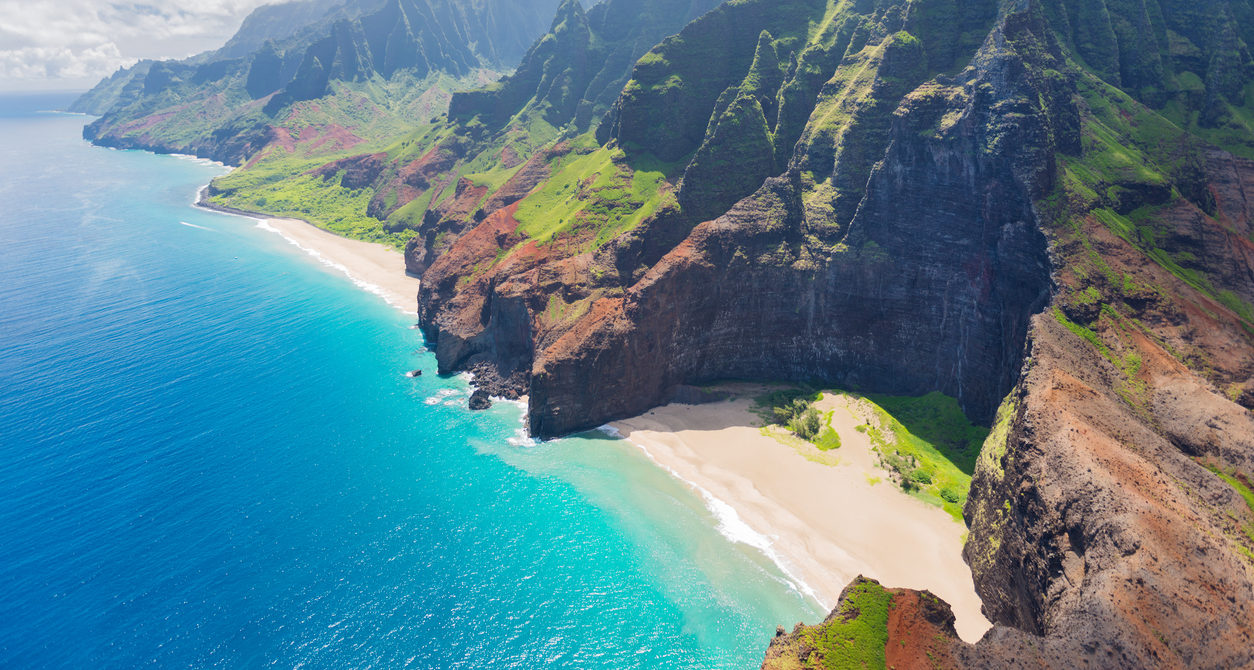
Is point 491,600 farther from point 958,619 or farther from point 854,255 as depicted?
point 854,255

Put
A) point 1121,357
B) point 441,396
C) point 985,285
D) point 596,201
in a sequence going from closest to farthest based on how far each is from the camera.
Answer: point 1121,357 → point 985,285 → point 441,396 → point 596,201

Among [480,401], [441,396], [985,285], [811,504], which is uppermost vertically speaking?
[985,285]

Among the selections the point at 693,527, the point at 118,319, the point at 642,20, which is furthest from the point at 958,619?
the point at 642,20

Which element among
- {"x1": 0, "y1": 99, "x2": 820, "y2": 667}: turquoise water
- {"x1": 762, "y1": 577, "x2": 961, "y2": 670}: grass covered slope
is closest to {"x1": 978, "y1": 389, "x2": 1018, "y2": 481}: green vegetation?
{"x1": 762, "y1": 577, "x2": 961, "y2": 670}: grass covered slope

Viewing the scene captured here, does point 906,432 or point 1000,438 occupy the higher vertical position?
point 1000,438

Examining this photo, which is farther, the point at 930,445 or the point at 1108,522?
the point at 930,445

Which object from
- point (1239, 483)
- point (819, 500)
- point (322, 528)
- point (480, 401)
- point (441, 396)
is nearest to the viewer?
point (1239, 483)

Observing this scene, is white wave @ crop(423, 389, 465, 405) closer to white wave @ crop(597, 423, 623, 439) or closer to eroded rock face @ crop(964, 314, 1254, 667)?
white wave @ crop(597, 423, 623, 439)

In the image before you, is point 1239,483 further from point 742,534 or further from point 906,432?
point 742,534

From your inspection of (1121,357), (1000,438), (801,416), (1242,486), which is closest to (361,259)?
(801,416)
